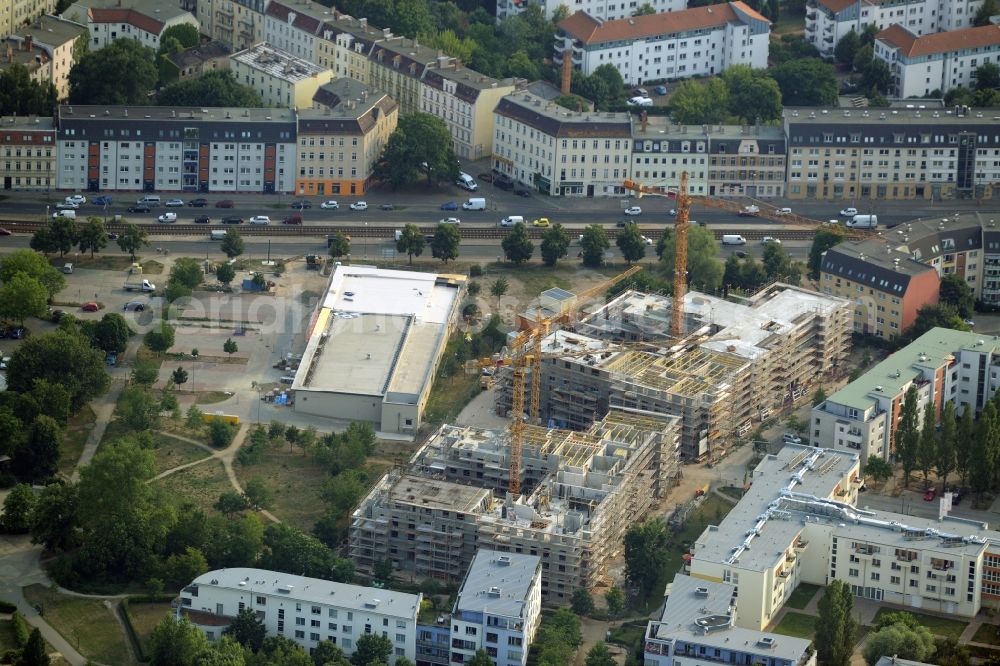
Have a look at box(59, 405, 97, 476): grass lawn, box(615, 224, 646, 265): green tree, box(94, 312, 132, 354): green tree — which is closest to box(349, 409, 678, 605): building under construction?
box(59, 405, 97, 476): grass lawn

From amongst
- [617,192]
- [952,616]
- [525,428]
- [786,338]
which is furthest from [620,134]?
[952,616]

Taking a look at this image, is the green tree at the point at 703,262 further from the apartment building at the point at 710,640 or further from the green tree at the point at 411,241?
the apartment building at the point at 710,640

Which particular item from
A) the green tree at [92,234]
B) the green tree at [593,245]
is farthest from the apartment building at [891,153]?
the green tree at [92,234]

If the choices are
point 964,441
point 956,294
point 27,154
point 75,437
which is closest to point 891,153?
point 956,294

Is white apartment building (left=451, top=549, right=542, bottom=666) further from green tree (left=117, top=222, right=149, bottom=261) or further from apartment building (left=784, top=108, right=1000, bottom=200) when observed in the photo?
apartment building (left=784, top=108, right=1000, bottom=200)

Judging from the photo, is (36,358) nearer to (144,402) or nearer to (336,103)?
(144,402)

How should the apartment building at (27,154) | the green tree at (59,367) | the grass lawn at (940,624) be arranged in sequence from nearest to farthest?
1. the grass lawn at (940,624)
2. the green tree at (59,367)
3. the apartment building at (27,154)
